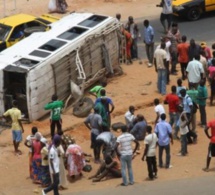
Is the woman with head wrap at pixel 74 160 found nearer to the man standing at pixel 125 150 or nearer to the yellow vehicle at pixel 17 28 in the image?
the man standing at pixel 125 150

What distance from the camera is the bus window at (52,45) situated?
22.5 metres

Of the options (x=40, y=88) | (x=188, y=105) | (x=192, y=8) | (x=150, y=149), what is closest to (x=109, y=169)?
(x=150, y=149)

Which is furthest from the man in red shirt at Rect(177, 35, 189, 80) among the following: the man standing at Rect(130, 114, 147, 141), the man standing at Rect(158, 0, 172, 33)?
the man standing at Rect(158, 0, 172, 33)

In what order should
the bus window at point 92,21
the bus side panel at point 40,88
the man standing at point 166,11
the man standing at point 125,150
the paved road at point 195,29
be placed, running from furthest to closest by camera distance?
1. the paved road at point 195,29
2. the man standing at point 166,11
3. the bus window at point 92,21
4. the bus side panel at point 40,88
5. the man standing at point 125,150

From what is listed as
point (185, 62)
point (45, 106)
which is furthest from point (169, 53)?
point (45, 106)

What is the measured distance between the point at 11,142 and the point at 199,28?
35.5 feet

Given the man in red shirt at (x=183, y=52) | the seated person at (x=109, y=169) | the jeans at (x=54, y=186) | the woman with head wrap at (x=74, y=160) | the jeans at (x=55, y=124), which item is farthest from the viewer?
the man in red shirt at (x=183, y=52)

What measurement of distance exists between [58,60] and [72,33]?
1714mm

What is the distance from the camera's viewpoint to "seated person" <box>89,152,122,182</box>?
1769 cm


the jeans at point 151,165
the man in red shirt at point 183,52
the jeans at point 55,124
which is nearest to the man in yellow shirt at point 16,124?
the jeans at point 55,124

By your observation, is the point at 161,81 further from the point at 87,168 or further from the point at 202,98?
the point at 87,168

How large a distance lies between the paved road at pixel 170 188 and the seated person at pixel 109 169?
2.12ft

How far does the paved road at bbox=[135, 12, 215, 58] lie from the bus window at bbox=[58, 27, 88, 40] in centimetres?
351

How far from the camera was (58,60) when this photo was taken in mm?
22031
